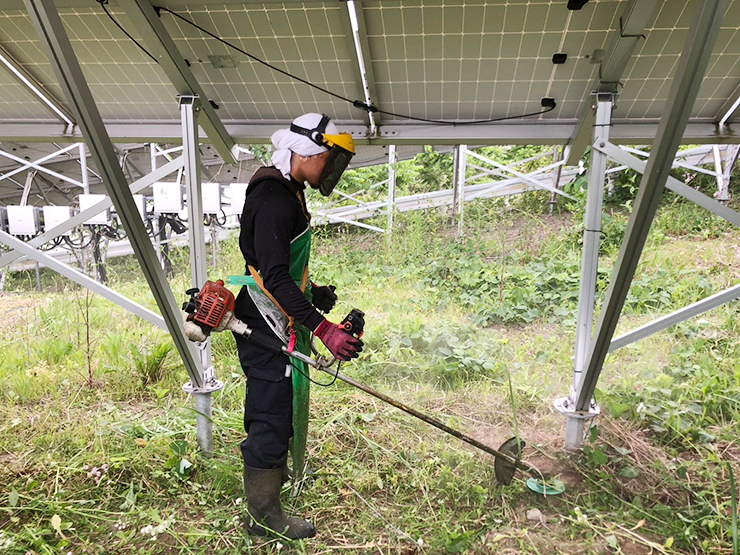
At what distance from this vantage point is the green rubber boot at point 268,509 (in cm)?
228

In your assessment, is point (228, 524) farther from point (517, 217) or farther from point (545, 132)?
point (517, 217)

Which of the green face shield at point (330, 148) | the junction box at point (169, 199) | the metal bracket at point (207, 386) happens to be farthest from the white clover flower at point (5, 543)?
the junction box at point (169, 199)

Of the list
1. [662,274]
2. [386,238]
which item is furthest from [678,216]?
[386,238]

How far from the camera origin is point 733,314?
3.85 metres

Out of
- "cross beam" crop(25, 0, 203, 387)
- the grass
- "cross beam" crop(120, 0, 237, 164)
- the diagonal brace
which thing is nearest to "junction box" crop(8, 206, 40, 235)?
the grass

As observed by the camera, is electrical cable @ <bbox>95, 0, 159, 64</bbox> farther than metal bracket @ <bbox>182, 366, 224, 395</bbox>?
No

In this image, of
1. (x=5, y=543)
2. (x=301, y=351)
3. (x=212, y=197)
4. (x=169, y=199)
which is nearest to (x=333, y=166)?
(x=301, y=351)

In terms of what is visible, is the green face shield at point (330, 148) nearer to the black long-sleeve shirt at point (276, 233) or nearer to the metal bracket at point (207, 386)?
the black long-sleeve shirt at point (276, 233)

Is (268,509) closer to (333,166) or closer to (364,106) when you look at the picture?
(333,166)

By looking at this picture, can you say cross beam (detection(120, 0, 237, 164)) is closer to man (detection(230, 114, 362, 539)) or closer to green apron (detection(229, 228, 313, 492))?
man (detection(230, 114, 362, 539))

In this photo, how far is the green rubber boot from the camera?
7.48 ft

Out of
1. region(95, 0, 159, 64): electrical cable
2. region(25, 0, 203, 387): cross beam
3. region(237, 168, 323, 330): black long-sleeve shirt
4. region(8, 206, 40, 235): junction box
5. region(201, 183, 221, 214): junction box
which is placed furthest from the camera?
region(8, 206, 40, 235): junction box

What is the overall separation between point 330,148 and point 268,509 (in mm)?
1671

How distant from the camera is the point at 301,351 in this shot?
2.40 m
